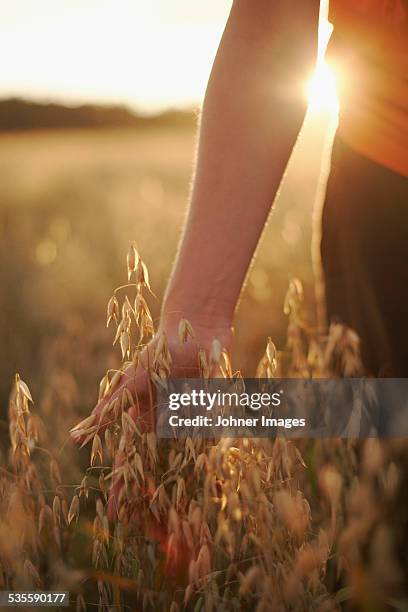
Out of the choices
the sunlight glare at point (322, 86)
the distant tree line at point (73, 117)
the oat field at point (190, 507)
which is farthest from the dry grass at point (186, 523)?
the distant tree line at point (73, 117)

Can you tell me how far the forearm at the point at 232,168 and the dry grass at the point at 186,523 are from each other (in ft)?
0.29

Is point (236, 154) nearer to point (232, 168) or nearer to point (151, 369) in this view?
point (232, 168)

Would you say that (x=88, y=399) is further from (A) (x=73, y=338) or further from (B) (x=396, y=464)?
(B) (x=396, y=464)

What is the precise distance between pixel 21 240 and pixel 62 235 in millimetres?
104

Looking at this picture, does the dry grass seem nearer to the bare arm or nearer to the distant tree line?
the bare arm

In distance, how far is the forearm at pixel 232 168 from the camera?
1096 mm

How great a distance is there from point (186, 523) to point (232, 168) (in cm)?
46

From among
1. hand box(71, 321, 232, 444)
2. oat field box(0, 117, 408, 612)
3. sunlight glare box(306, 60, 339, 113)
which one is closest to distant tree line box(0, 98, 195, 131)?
oat field box(0, 117, 408, 612)

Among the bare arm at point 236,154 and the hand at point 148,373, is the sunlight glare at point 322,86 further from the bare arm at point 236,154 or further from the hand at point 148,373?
the hand at point 148,373

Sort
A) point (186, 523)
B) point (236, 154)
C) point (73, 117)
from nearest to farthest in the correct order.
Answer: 1. point (186, 523)
2. point (236, 154)
3. point (73, 117)

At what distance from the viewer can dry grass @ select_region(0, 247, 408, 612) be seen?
38.5 inches

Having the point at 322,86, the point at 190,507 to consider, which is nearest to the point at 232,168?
the point at 322,86

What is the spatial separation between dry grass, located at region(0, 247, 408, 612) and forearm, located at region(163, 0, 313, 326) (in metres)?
0.09

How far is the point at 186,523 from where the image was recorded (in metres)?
0.96
